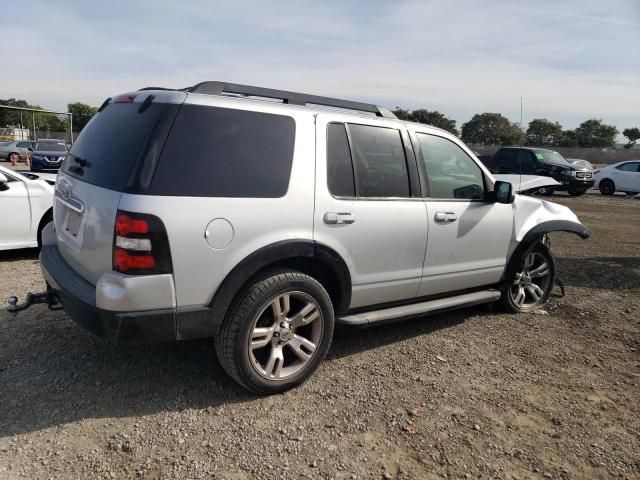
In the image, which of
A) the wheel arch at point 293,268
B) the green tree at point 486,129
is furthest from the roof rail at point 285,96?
the green tree at point 486,129

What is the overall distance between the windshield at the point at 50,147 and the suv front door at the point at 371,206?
17.8 meters

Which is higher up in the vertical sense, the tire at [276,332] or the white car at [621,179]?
the white car at [621,179]

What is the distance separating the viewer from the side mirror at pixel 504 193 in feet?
13.6

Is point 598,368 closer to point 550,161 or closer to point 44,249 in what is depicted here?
point 44,249

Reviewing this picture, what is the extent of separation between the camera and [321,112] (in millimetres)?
3291

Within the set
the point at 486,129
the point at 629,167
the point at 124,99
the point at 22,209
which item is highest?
the point at 486,129

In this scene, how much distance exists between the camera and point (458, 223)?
12.9 feet

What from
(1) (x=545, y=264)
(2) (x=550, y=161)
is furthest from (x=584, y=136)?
(1) (x=545, y=264)

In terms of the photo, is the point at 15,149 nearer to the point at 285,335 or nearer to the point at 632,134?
the point at 285,335

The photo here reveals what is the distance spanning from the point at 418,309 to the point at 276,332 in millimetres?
1269

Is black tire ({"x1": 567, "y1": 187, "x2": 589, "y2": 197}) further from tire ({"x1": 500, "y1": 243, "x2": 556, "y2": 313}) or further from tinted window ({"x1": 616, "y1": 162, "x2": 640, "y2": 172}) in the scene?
tire ({"x1": 500, "y1": 243, "x2": 556, "y2": 313})

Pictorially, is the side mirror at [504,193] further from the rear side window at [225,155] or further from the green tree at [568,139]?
the green tree at [568,139]

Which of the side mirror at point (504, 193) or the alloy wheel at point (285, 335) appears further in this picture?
the side mirror at point (504, 193)

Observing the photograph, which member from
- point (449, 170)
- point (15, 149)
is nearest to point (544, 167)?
point (449, 170)
